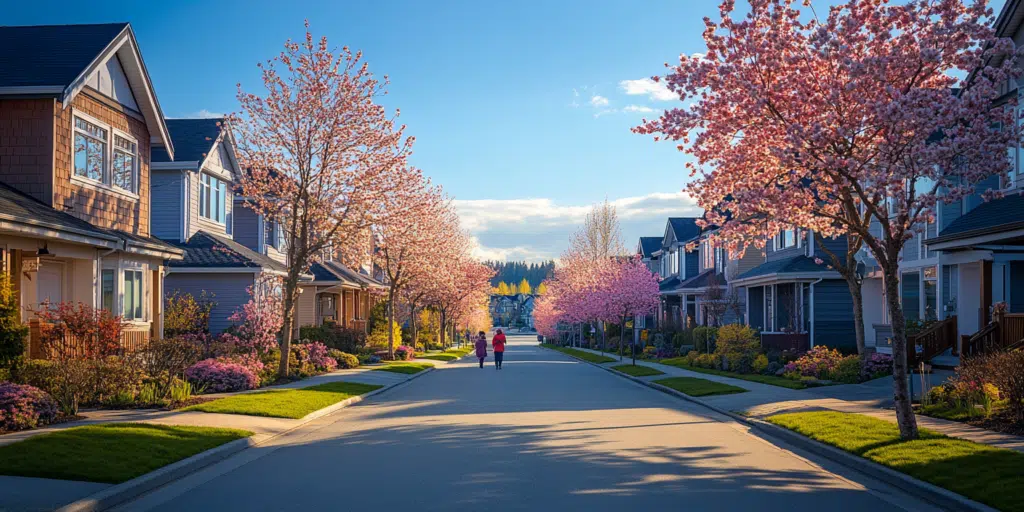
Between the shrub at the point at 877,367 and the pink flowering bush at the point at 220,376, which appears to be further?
the shrub at the point at 877,367

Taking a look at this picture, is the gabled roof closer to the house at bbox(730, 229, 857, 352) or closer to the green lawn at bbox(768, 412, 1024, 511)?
the green lawn at bbox(768, 412, 1024, 511)

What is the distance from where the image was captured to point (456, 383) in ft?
98.9

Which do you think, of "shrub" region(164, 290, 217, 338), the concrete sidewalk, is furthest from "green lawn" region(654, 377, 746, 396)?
"shrub" region(164, 290, 217, 338)

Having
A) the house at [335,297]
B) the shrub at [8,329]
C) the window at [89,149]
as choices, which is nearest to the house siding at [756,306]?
the house at [335,297]

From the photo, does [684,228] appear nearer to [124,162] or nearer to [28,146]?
[124,162]

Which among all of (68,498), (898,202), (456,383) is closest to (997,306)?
(898,202)

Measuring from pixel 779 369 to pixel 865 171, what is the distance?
63.9 ft

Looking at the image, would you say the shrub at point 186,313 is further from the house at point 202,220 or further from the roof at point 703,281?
the roof at point 703,281

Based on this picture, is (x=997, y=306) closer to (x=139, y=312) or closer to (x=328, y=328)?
Result: (x=139, y=312)

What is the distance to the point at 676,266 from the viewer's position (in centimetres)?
6575

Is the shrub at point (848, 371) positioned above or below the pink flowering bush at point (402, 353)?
above

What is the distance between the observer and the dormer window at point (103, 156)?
70.2ft

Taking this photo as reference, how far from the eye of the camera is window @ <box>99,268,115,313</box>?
2238 centimetres

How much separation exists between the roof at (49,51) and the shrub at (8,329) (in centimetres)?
550
